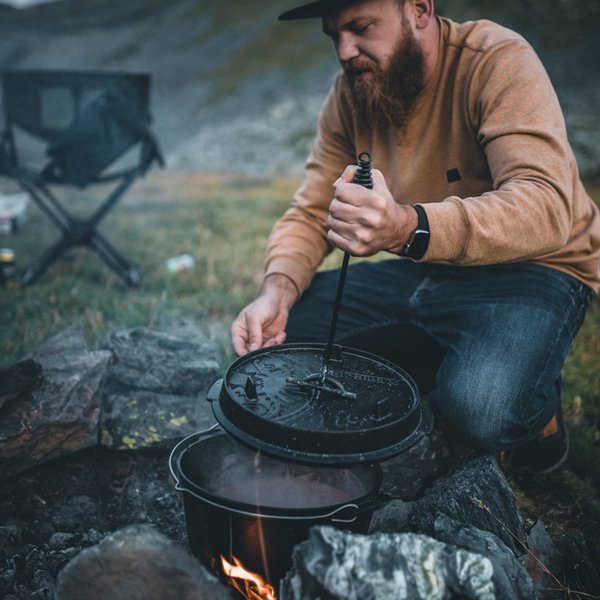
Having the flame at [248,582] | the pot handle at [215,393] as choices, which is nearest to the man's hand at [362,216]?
the pot handle at [215,393]

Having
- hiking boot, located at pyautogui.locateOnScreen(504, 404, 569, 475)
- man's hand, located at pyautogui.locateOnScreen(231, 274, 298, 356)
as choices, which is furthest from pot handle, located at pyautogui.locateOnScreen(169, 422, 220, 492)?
hiking boot, located at pyautogui.locateOnScreen(504, 404, 569, 475)

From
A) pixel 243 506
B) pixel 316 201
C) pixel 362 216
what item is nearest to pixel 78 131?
pixel 316 201

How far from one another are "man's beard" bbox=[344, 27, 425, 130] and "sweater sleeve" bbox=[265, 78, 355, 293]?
385 millimetres

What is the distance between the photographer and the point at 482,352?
7.44 feet

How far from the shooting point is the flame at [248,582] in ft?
5.57

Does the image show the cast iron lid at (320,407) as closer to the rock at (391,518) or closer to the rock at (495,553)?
the rock at (495,553)

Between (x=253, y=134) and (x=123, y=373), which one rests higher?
(x=123, y=373)

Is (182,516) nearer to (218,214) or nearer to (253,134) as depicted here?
(218,214)

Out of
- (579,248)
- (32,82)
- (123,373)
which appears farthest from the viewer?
(32,82)

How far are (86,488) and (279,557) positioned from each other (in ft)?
3.70

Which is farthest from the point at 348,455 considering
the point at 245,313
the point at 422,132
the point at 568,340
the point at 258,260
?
the point at 258,260

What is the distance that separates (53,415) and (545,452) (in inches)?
94.1

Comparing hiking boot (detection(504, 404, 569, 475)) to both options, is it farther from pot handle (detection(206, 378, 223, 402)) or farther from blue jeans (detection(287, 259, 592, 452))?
pot handle (detection(206, 378, 223, 402))

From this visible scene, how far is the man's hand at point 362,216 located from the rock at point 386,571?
0.88 metres
